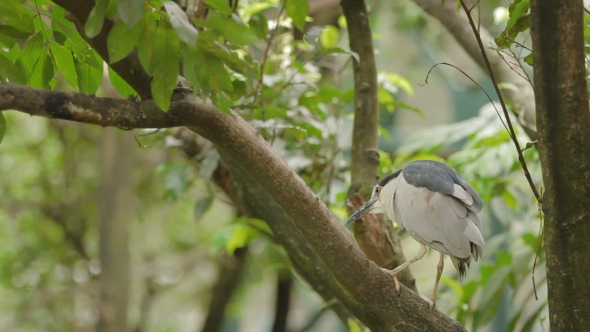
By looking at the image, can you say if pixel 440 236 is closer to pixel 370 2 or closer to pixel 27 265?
pixel 370 2

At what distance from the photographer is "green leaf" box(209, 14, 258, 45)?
0.85 m

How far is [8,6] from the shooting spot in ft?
2.93

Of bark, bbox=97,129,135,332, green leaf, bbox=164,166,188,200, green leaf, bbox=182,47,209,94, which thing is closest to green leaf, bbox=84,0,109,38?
green leaf, bbox=182,47,209,94

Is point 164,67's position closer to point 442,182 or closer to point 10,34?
point 10,34

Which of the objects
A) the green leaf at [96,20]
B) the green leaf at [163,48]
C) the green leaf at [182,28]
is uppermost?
the green leaf at [182,28]

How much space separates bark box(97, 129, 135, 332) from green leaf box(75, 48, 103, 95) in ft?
6.22

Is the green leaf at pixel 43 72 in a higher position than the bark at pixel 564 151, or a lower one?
lower

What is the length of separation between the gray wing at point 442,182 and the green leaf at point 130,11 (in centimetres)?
58

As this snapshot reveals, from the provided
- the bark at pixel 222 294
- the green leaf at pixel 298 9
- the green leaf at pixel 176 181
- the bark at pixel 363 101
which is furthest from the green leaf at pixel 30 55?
the bark at pixel 222 294

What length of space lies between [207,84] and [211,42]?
Result: 0.06 m

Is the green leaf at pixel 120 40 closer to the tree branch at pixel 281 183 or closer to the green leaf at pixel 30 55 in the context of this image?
the tree branch at pixel 281 183

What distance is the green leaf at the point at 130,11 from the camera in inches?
27.7

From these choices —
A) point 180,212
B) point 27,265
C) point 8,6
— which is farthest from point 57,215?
point 8,6

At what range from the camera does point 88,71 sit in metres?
1.06
